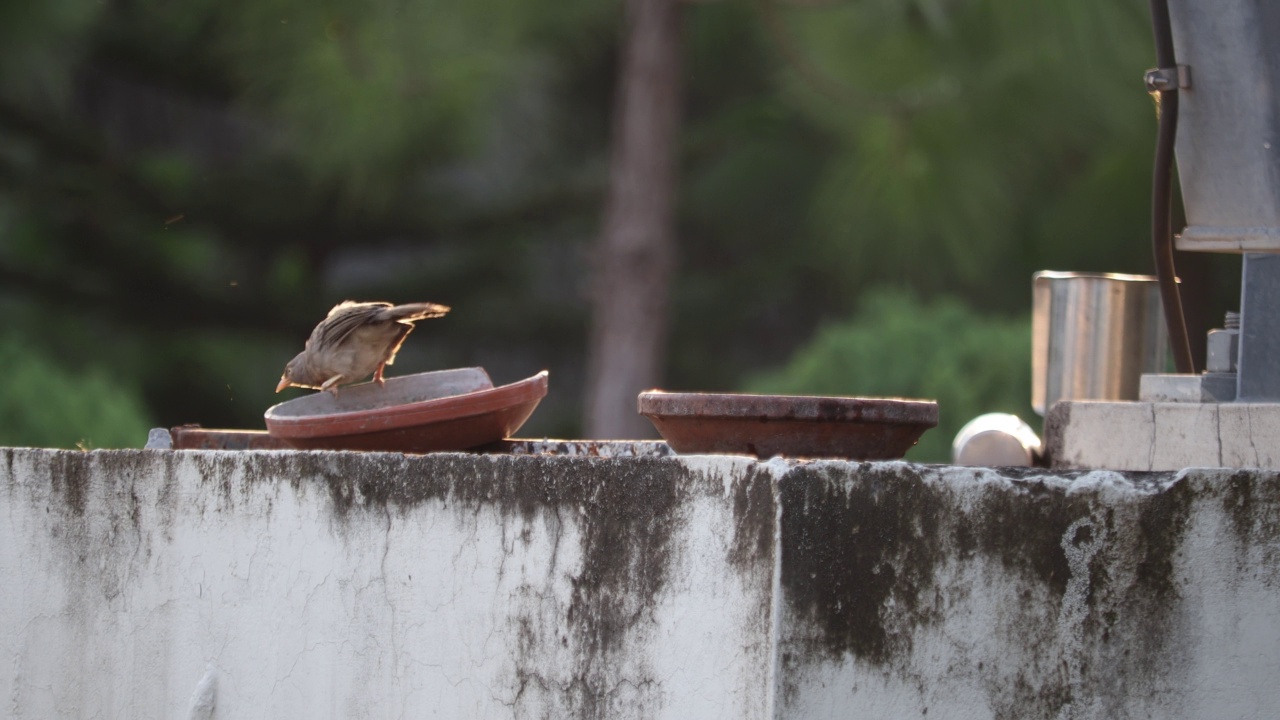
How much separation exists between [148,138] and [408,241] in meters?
1.69

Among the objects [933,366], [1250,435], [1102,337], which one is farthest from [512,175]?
[1250,435]

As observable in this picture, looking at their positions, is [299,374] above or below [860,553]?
above

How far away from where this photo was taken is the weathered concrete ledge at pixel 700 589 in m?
1.56

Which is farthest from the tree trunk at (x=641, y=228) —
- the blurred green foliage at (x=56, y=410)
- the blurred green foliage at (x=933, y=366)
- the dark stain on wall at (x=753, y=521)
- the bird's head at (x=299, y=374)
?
the dark stain on wall at (x=753, y=521)

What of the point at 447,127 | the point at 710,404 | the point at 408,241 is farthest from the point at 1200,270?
the point at 710,404

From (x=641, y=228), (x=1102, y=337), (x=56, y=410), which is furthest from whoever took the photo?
(x=641, y=228)

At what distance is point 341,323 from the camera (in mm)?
2504

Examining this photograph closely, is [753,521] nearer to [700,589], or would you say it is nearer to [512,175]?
[700,589]

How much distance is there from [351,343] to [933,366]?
4132mm

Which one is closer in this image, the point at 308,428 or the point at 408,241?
the point at 308,428

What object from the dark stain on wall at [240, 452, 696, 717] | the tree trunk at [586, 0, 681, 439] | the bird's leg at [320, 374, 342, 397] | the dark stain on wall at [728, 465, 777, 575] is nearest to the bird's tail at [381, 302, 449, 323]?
the bird's leg at [320, 374, 342, 397]

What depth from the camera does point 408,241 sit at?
928 centimetres

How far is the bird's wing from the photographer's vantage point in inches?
97.8

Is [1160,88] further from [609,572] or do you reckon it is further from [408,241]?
[408,241]
